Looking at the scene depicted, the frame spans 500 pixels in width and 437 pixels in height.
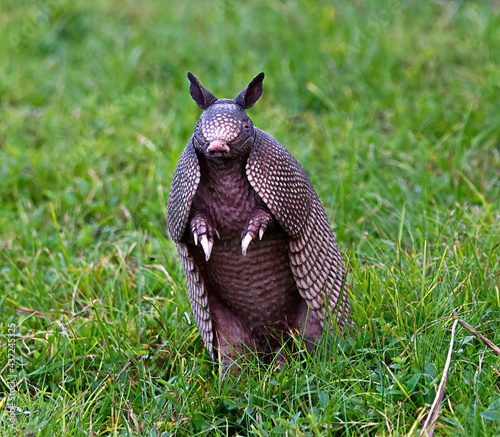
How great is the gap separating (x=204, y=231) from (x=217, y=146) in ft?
1.19

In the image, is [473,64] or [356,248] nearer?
[356,248]

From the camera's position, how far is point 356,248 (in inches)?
162

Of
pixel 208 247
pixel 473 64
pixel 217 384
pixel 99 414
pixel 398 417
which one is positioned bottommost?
pixel 99 414

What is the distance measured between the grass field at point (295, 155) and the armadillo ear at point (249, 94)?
3.00 ft

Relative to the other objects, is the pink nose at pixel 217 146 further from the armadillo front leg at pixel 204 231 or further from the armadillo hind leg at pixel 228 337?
the armadillo hind leg at pixel 228 337

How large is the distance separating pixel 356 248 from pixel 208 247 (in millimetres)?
1625

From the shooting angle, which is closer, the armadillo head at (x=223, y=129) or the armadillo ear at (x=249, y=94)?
the armadillo head at (x=223, y=129)

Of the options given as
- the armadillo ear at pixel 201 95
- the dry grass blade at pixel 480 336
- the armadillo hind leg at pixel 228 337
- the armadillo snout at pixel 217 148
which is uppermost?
the armadillo ear at pixel 201 95

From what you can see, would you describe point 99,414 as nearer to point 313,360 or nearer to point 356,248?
point 313,360

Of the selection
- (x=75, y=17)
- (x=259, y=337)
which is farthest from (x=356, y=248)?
(x=75, y=17)

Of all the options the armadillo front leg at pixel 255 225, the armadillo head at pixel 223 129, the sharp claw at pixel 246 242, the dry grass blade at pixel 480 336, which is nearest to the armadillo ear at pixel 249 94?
the armadillo head at pixel 223 129

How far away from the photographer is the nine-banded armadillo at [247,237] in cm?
276

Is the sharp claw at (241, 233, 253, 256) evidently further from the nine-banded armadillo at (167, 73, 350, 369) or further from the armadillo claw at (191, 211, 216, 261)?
the armadillo claw at (191, 211, 216, 261)

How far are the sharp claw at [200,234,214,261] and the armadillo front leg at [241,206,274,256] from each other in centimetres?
13
